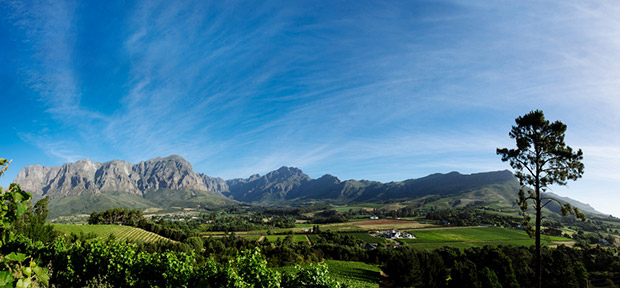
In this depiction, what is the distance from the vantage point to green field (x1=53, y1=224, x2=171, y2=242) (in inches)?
3806

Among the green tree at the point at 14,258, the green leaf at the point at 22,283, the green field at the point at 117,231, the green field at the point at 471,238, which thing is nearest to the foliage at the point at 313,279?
the green tree at the point at 14,258

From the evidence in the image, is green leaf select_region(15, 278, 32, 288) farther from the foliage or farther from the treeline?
the foliage

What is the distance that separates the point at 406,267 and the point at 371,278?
855cm

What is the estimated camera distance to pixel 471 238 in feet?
398

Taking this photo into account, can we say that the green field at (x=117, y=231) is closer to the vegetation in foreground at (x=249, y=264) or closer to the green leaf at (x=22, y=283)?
the vegetation in foreground at (x=249, y=264)

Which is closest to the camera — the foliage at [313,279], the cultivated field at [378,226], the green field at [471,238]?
the foliage at [313,279]

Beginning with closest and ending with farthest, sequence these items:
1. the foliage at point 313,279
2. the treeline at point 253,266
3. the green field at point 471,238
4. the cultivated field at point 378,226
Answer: the foliage at point 313,279 < the treeline at point 253,266 < the green field at point 471,238 < the cultivated field at point 378,226

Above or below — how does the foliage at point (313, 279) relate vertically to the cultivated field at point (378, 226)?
above

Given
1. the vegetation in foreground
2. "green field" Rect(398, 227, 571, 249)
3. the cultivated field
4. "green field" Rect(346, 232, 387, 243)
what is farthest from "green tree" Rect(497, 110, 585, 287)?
the cultivated field

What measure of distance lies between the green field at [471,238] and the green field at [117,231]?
107776 millimetres

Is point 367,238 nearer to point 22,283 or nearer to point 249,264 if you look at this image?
point 249,264

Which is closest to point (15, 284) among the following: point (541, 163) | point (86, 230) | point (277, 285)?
point (277, 285)

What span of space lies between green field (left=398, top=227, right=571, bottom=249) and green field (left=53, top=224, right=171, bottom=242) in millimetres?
107776

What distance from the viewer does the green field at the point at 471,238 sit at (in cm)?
11006
